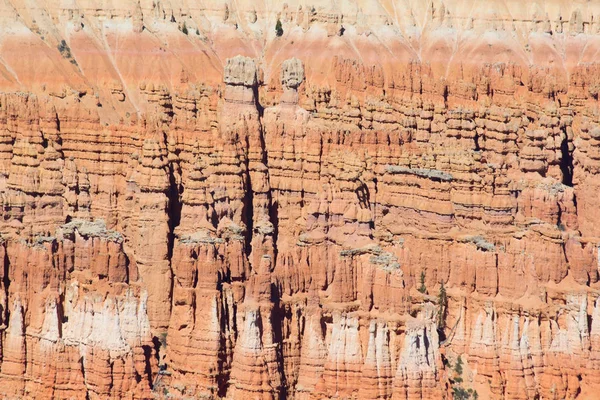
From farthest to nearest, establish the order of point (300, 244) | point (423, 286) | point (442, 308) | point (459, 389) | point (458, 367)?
point (423, 286) → point (442, 308) → point (300, 244) → point (458, 367) → point (459, 389)

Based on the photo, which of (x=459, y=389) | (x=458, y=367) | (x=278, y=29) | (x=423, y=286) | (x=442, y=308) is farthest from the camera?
(x=278, y=29)

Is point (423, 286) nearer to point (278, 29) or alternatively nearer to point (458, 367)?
point (458, 367)

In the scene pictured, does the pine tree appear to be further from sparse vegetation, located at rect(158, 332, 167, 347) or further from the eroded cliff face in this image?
sparse vegetation, located at rect(158, 332, 167, 347)

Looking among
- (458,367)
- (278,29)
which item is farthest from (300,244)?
(278,29)

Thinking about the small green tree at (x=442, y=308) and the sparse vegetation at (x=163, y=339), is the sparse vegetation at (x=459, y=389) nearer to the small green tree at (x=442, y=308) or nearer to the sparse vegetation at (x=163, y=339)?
the small green tree at (x=442, y=308)

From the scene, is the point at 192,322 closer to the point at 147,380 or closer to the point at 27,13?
the point at 147,380

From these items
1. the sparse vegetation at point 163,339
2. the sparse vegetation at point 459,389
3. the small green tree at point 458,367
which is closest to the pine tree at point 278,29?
the sparse vegetation at point 163,339

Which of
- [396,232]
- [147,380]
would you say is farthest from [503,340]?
[147,380]

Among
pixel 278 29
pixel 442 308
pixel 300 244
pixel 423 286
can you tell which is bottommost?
pixel 442 308

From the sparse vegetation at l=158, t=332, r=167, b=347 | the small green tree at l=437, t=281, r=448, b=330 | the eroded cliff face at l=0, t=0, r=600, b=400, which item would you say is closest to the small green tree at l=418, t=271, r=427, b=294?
the eroded cliff face at l=0, t=0, r=600, b=400
